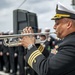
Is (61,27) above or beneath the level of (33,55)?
above

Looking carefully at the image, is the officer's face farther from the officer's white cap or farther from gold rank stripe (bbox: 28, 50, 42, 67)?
gold rank stripe (bbox: 28, 50, 42, 67)

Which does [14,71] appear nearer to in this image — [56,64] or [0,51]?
[0,51]

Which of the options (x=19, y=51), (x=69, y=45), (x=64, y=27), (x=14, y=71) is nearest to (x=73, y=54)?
(x=69, y=45)

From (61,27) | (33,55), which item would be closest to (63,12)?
(61,27)

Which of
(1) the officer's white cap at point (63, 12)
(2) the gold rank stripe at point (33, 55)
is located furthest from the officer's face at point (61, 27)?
(2) the gold rank stripe at point (33, 55)

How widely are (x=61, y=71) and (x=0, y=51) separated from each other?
1199 cm

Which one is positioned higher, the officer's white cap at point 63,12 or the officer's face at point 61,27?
the officer's white cap at point 63,12

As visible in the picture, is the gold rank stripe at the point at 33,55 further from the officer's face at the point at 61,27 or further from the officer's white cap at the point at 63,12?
the officer's white cap at the point at 63,12

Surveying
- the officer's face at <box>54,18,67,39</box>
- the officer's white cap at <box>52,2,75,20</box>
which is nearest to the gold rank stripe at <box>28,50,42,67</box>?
the officer's face at <box>54,18,67,39</box>

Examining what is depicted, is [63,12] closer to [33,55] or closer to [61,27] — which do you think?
[61,27]

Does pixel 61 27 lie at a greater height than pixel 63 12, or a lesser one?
lesser

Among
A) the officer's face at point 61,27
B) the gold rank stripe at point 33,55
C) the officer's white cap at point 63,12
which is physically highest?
the officer's white cap at point 63,12

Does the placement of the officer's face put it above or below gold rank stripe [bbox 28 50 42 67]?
above

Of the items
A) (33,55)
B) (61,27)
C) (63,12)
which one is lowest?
(33,55)
